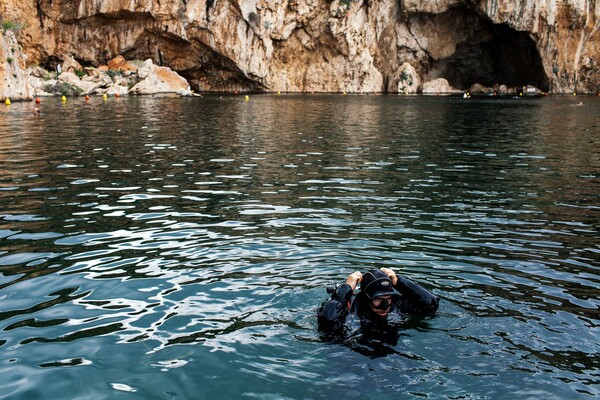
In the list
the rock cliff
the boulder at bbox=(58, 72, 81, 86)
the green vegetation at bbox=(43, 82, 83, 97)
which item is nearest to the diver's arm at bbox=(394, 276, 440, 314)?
the green vegetation at bbox=(43, 82, 83, 97)

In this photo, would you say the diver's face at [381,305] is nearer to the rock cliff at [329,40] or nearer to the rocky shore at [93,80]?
the rocky shore at [93,80]

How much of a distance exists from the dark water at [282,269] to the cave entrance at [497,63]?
5804 centimetres

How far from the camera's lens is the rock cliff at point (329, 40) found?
61875 mm

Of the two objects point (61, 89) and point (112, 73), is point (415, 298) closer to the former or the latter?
point (61, 89)

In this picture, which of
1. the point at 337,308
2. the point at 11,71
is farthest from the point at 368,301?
the point at 11,71

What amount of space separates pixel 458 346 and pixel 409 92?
7238 cm

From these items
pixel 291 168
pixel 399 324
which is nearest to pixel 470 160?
pixel 291 168

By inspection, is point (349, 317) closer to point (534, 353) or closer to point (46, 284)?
point (534, 353)

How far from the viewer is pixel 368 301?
6.70 meters

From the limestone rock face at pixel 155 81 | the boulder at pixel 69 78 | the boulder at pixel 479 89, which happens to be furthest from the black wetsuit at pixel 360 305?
the boulder at pixel 479 89

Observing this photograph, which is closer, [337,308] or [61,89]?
[337,308]

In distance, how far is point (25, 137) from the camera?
24.0 m

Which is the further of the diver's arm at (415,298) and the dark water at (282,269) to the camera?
the diver's arm at (415,298)

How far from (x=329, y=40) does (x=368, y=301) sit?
233ft
